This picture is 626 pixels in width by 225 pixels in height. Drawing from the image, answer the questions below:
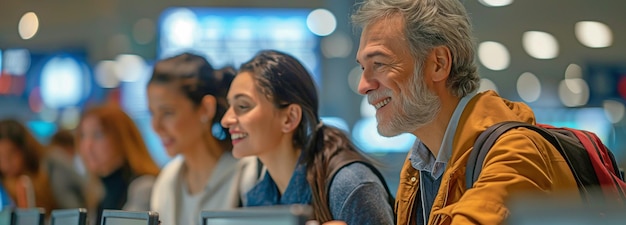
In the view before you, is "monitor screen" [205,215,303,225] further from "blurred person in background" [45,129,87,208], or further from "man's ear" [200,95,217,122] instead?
"blurred person in background" [45,129,87,208]

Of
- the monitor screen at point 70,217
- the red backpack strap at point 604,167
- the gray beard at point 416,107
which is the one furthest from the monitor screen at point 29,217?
the red backpack strap at point 604,167

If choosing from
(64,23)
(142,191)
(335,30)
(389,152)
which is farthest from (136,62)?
(142,191)

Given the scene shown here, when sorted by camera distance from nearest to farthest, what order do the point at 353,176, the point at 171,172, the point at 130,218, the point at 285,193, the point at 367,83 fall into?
the point at 130,218, the point at 367,83, the point at 353,176, the point at 285,193, the point at 171,172

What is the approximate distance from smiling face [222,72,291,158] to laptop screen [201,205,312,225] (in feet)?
4.78

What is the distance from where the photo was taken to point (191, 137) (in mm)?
4652

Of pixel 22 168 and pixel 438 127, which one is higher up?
pixel 438 127

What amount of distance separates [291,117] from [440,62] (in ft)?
3.64

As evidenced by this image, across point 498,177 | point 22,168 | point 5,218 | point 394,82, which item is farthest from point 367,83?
point 22,168

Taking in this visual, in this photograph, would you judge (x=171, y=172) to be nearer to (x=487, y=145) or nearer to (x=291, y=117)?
(x=291, y=117)

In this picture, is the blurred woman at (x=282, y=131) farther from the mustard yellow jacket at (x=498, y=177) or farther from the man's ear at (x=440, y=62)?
the mustard yellow jacket at (x=498, y=177)

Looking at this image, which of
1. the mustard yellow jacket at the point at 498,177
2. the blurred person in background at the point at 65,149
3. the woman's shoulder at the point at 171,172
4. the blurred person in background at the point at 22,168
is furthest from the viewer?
the blurred person in background at the point at 65,149

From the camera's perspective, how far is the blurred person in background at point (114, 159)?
17.6ft

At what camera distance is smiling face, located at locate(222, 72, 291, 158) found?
3.67m

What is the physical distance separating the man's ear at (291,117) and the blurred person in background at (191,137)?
0.68 m
